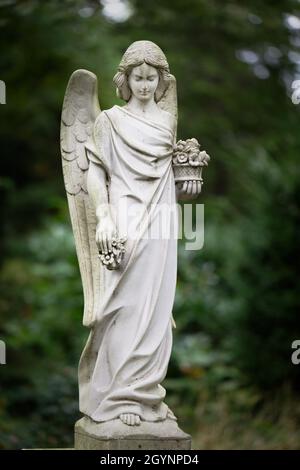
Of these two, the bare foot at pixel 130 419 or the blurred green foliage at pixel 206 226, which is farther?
the blurred green foliage at pixel 206 226

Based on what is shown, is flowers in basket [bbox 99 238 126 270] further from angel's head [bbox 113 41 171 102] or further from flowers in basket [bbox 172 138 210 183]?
angel's head [bbox 113 41 171 102]

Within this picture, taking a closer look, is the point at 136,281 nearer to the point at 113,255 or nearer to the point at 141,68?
the point at 113,255

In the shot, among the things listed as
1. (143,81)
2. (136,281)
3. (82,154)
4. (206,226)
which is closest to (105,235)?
(136,281)

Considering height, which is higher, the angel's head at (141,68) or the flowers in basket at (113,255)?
the angel's head at (141,68)

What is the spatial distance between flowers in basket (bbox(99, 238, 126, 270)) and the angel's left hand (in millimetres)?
715

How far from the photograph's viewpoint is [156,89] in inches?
317

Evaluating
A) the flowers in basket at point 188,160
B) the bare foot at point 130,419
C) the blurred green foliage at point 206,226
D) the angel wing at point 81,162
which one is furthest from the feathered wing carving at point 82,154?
the blurred green foliage at point 206,226

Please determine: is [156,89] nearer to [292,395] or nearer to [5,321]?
[292,395]

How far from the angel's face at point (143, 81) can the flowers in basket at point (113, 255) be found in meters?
1.16

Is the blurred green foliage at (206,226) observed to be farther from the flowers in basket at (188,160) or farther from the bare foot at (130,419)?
the flowers in basket at (188,160)

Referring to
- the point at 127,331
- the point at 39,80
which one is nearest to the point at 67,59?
the point at 39,80

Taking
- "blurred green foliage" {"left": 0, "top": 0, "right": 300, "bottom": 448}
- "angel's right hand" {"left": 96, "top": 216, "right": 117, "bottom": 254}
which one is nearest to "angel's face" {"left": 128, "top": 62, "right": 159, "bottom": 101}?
"angel's right hand" {"left": 96, "top": 216, "right": 117, "bottom": 254}

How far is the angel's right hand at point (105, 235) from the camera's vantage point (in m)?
7.48
